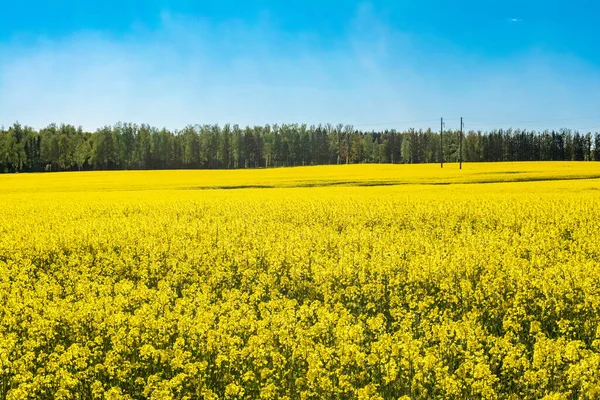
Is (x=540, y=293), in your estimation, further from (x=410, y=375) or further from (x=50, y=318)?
(x=50, y=318)

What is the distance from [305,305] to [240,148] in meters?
138

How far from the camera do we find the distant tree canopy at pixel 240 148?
119 meters

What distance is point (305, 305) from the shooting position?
29.7ft

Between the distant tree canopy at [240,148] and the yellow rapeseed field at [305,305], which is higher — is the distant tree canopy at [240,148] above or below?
above

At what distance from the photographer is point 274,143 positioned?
145 m

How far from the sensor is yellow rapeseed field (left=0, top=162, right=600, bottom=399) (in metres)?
6.48

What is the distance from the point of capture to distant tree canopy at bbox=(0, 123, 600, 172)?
391 feet

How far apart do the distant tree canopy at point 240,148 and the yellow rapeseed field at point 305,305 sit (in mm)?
104666

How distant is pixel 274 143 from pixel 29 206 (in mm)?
118099

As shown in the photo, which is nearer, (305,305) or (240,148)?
(305,305)

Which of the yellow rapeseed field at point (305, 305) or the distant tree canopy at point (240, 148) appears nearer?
the yellow rapeseed field at point (305, 305)

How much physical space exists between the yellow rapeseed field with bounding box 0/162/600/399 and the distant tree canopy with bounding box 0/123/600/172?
343 ft

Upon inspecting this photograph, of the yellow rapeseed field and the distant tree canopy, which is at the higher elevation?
the distant tree canopy

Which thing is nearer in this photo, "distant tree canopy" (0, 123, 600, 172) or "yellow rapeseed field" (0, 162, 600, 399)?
"yellow rapeseed field" (0, 162, 600, 399)
